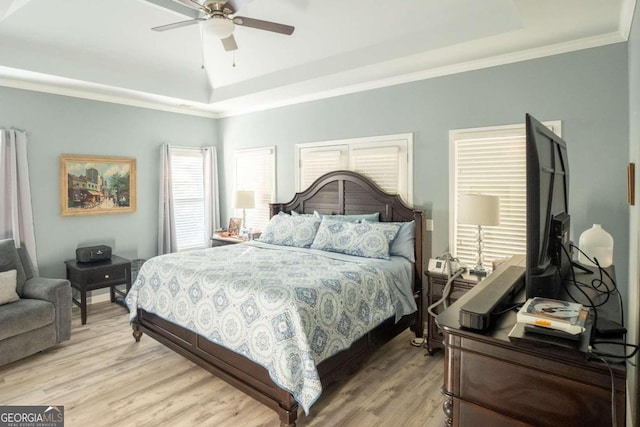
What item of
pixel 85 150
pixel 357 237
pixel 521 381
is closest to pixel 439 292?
pixel 357 237

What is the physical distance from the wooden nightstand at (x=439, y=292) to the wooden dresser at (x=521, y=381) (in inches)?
72.2

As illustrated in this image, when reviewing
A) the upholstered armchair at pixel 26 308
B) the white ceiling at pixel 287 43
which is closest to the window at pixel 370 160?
the white ceiling at pixel 287 43

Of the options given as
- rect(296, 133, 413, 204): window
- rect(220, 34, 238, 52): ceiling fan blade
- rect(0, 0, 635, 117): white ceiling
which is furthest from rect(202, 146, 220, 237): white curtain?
rect(220, 34, 238, 52): ceiling fan blade

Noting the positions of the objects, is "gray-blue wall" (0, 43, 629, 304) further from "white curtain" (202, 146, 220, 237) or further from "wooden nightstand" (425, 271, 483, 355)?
"wooden nightstand" (425, 271, 483, 355)

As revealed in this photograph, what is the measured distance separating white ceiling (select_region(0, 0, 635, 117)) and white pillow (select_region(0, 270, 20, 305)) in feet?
6.55

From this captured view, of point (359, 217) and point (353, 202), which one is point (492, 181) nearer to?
point (359, 217)

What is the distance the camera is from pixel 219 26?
2.60 meters

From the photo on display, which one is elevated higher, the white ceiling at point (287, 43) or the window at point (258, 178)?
the white ceiling at point (287, 43)

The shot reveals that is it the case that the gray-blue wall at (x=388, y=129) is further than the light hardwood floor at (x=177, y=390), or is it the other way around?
the gray-blue wall at (x=388, y=129)

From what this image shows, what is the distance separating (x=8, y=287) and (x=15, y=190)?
1.25 meters

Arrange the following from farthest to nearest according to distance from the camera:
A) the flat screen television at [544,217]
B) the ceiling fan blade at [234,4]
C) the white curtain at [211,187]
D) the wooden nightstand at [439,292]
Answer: the white curtain at [211,187]
the wooden nightstand at [439,292]
the ceiling fan blade at [234,4]
the flat screen television at [544,217]

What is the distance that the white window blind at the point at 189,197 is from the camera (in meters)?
5.61

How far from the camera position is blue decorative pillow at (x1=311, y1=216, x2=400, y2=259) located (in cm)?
359

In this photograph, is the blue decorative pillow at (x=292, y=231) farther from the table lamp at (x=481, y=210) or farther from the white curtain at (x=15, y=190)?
the white curtain at (x=15, y=190)
